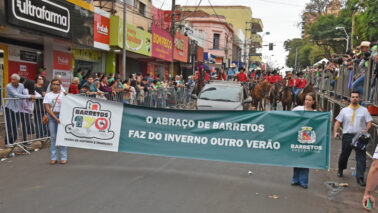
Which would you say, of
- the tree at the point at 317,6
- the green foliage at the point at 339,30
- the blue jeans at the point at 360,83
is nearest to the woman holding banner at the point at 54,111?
the blue jeans at the point at 360,83

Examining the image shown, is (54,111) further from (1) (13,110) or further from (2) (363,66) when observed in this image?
(2) (363,66)

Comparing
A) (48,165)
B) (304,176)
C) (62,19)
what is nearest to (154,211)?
(304,176)

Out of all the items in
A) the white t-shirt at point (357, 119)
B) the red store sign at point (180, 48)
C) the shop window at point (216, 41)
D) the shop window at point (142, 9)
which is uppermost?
the shop window at point (216, 41)

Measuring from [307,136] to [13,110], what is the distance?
7177 mm

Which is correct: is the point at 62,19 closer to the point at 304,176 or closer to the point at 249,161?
the point at 249,161

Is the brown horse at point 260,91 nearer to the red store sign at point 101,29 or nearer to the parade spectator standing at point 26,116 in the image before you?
the red store sign at point 101,29

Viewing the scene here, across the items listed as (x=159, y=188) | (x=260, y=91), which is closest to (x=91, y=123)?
(x=159, y=188)

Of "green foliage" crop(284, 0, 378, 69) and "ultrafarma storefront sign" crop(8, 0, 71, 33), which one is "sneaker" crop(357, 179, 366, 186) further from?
"green foliage" crop(284, 0, 378, 69)

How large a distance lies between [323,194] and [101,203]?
3.92 metres

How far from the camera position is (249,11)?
82312 millimetres

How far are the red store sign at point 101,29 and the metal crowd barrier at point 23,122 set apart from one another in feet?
28.8

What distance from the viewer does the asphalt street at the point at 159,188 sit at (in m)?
5.34

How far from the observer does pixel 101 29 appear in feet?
60.3

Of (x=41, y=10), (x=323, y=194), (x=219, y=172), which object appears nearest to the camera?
(x=323, y=194)
